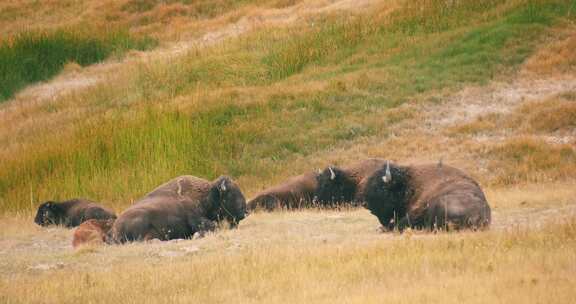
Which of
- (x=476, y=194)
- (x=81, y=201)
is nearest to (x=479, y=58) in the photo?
(x=81, y=201)

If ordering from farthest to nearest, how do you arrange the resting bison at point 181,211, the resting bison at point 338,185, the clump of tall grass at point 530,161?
the clump of tall grass at point 530,161, the resting bison at point 338,185, the resting bison at point 181,211

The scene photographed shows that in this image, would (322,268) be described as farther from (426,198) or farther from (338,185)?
(338,185)

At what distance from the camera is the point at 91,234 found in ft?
55.4

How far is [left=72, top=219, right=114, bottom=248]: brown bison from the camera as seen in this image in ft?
54.6

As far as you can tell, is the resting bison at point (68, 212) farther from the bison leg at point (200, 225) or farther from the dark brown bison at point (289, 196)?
the bison leg at point (200, 225)

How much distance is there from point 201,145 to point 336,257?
16981 millimetres

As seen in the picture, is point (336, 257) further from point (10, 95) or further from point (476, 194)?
point (10, 95)

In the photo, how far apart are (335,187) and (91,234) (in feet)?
19.0

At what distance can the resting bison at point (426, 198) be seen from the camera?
14148 mm

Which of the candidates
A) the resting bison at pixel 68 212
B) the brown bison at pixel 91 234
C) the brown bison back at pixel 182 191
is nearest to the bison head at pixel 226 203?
the brown bison back at pixel 182 191

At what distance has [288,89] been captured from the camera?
108ft

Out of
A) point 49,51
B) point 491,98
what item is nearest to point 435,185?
point 491,98

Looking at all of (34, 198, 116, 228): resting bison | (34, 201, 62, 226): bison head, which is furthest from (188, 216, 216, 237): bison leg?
(34, 201, 62, 226): bison head

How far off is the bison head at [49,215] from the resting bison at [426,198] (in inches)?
342
